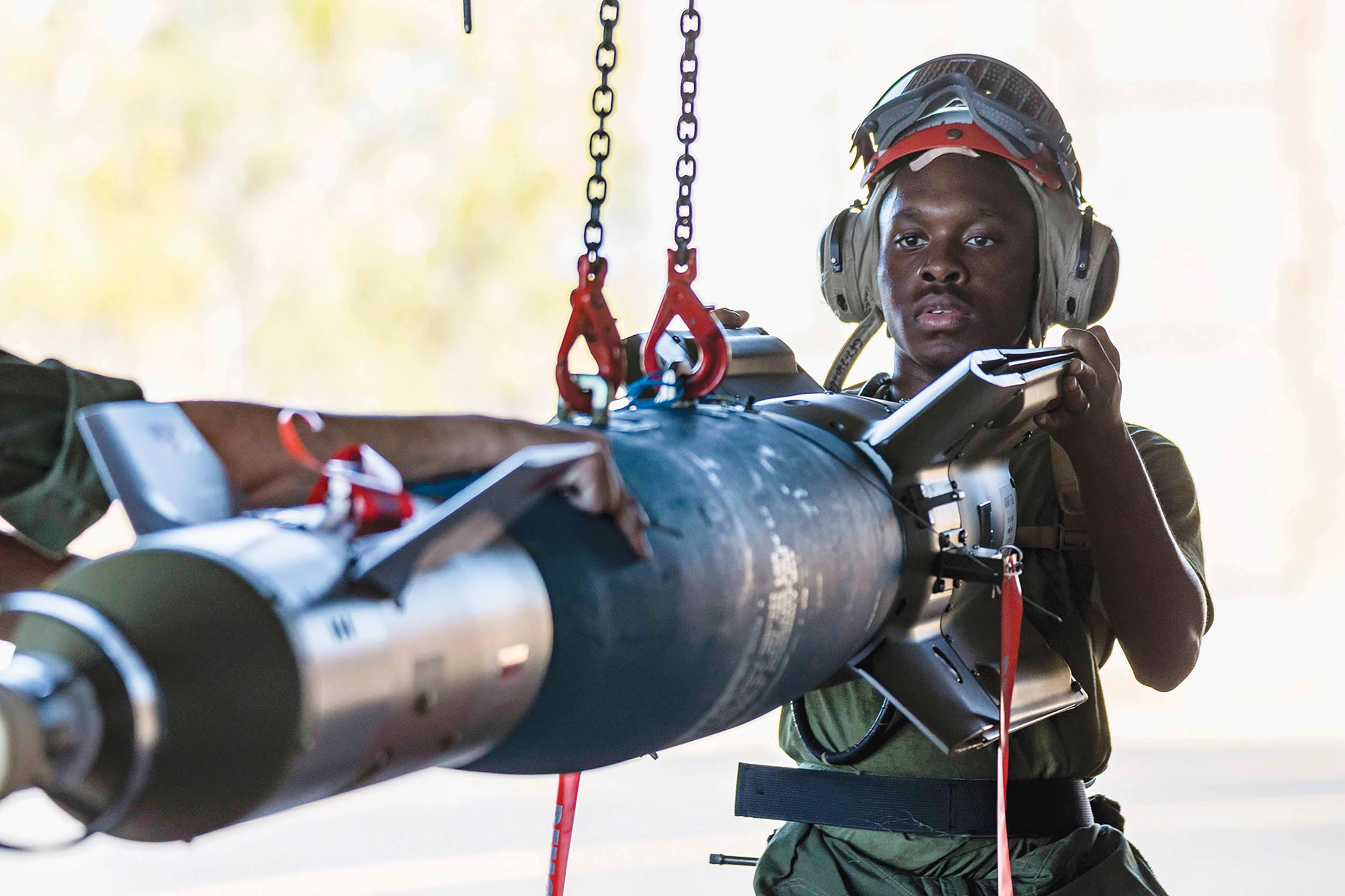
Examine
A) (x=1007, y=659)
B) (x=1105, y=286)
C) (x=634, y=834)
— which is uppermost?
(x=1105, y=286)

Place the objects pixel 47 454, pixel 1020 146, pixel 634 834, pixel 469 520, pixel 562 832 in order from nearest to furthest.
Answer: pixel 469 520, pixel 47 454, pixel 562 832, pixel 1020 146, pixel 634 834

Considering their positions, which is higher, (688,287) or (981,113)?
(981,113)

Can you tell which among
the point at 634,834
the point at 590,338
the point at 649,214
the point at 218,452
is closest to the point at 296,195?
the point at 649,214

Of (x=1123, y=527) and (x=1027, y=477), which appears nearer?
(x=1123, y=527)

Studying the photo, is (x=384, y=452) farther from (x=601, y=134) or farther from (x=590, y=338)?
(x=601, y=134)

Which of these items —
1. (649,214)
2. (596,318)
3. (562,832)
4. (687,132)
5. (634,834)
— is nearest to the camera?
(596,318)

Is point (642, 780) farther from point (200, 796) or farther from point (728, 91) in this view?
point (200, 796)

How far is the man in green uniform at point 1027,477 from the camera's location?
1.41 m

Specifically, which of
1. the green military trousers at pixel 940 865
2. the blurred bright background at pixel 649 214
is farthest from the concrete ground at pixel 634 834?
the green military trousers at pixel 940 865

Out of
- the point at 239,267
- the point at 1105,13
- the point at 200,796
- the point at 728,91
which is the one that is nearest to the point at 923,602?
the point at 200,796

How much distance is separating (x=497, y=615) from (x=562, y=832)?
24.7 inches

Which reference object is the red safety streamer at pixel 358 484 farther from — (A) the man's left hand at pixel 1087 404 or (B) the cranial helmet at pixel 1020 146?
(B) the cranial helmet at pixel 1020 146

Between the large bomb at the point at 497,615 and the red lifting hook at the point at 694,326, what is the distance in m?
0.02

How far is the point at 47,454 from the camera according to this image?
34.9 inches
